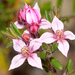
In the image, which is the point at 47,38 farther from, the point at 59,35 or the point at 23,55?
the point at 23,55

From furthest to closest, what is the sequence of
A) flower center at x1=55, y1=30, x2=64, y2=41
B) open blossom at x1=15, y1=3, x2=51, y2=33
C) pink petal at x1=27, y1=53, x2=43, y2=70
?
flower center at x1=55, y1=30, x2=64, y2=41, open blossom at x1=15, y1=3, x2=51, y2=33, pink petal at x1=27, y1=53, x2=43, y2=70

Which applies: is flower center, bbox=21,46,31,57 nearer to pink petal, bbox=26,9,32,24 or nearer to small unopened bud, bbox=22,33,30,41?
small unopened bud, bbox=22,33,30,41

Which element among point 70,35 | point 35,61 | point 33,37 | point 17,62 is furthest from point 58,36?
point 17,62

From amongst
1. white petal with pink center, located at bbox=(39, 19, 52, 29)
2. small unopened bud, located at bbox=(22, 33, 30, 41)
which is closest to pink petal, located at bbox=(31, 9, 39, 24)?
white petal with pink center, located at bbox=(39, 19, 52, 29)

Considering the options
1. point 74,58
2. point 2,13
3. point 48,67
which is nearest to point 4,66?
point 2,13

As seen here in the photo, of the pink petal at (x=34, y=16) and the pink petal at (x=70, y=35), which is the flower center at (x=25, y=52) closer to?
the pink petal at (x=34, y=16)

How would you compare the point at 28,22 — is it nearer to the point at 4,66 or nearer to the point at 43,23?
the point at 43,23

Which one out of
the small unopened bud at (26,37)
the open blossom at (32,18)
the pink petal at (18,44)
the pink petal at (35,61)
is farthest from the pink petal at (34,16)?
the pink petal at (35,61)

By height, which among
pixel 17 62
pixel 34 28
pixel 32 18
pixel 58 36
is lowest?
pixel 17 62
